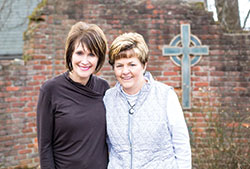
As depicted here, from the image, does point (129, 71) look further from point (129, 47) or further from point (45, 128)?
point (45, 128)

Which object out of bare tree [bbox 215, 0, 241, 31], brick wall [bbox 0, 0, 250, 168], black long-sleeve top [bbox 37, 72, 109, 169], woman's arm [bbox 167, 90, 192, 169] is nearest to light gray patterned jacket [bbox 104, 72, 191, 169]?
woman's arm [bbox 167, 90, 192, 169]

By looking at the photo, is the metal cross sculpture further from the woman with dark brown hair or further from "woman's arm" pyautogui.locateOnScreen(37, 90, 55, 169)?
"woman's arm" pyautogui.locateOnScreen(37, 90, 55, 169)

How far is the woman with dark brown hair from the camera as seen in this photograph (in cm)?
170

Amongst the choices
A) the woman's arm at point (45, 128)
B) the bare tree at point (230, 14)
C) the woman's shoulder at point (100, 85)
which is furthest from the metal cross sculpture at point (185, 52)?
the woman's arm at point (45, 128)

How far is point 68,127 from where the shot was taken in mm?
1707

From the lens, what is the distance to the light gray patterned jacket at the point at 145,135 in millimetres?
1607

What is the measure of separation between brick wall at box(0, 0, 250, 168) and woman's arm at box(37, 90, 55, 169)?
2.43 metres

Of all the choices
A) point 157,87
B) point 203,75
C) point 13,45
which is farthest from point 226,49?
point 13,45

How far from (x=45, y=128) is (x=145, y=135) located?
73cm

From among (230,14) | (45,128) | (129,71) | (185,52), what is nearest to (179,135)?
(129,71)

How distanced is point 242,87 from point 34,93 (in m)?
3.63

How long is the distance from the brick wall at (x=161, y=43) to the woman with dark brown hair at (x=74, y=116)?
2360 mm

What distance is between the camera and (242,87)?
13.5 ft

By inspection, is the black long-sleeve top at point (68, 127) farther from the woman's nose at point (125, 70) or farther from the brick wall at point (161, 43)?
the brick wall at point (161, 43)
